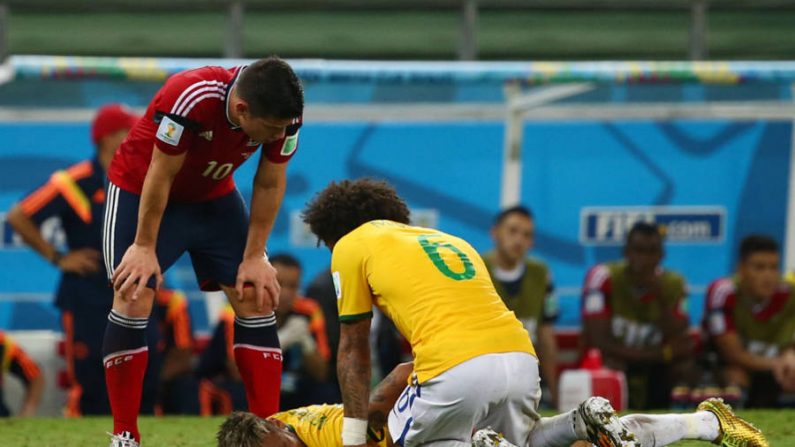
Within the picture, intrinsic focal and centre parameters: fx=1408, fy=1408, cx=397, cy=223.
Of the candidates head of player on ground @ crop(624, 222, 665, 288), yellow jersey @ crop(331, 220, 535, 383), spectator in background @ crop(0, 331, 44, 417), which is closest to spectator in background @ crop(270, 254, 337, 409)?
spectator in background @ crop(0, 331, 44, 417)

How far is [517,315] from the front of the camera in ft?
27.2

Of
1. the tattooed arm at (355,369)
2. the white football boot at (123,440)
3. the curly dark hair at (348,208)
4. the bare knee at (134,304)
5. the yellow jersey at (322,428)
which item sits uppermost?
the curly dark hair at (348,208)

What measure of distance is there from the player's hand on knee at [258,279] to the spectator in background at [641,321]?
350 cm

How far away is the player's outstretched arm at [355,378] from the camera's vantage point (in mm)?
4742

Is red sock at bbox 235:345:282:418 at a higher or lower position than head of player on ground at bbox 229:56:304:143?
lower

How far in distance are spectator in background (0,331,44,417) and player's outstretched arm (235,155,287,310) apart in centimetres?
307

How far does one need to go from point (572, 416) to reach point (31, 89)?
4771 millimetres

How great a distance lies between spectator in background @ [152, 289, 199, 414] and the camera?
8.13 meters

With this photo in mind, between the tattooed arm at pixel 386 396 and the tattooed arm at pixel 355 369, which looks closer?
the tattooed arm at pixel 355 369

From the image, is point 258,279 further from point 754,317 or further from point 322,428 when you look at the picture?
point 754,317

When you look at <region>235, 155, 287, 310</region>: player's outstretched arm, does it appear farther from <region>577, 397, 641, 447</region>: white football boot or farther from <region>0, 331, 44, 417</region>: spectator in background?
<region>0, 331, 44, 417</region>: spectator in background

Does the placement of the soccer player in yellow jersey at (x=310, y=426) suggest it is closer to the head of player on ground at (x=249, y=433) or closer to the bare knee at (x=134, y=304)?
the head of player on ground at (x=249, y=433)

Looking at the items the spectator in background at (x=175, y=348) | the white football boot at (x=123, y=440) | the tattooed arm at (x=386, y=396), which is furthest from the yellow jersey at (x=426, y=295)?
the spectator in background at (x=175, y=348)

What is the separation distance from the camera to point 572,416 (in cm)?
483
